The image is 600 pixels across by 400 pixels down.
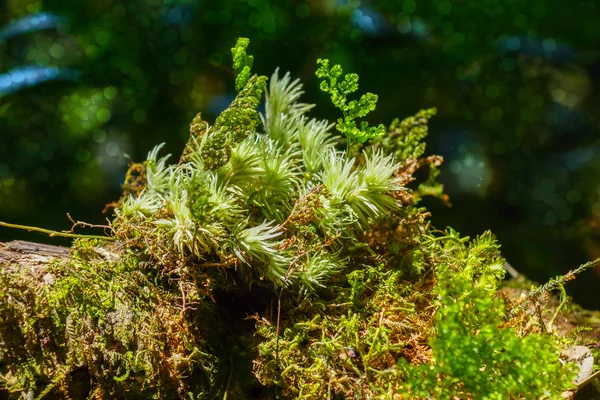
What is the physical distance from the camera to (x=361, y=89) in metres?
1.23

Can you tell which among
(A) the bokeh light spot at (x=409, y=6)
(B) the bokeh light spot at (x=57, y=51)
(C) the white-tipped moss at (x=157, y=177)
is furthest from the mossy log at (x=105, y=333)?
(A) the bokeh light spot at (x=409, y=6)

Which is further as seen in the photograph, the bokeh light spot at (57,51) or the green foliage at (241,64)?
the bokeh light spot at (57,51)

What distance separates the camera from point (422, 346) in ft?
2.39

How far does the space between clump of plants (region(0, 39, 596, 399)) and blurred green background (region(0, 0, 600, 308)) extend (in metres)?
0.41

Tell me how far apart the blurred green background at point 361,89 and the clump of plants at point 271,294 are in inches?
16.0

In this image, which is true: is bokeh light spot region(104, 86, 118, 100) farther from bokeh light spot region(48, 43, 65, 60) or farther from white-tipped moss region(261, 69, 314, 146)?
white-tipped moss region(261, 69, 314, 146)

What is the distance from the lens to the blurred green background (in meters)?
1.13

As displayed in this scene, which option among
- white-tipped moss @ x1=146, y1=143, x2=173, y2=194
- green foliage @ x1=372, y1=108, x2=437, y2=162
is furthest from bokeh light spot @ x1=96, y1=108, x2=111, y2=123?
green foliage @ x1=372, y1=108, x2=437, y2=162

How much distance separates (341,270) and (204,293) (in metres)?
0.23

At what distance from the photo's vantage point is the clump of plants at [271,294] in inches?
23.5

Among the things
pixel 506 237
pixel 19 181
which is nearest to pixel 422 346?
pixel 506 237

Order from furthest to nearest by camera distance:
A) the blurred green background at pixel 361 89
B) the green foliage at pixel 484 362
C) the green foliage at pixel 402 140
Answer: the blurred green background at pixel 361 89, the green foliage at pixel 402 140, the green foliage at pixel 484 362

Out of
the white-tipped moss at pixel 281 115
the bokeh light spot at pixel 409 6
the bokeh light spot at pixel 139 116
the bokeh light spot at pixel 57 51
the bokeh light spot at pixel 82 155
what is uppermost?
the bokeh light spot at pixel 409 6

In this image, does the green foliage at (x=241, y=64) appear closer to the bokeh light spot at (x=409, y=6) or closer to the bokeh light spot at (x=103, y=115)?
the bokeh light spot at (x=103, y=115)
